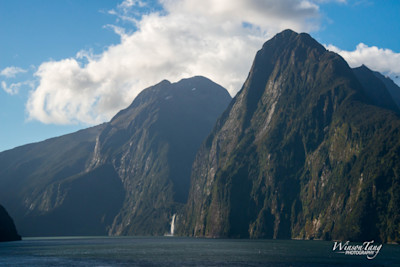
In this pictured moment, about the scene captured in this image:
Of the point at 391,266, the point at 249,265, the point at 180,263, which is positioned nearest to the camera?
the point at 391,266

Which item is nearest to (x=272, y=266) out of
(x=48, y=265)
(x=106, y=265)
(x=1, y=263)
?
Result: (x=106, y=265)

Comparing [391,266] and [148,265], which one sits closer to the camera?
[391,266]

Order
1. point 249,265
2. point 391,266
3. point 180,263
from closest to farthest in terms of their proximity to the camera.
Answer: point 391,266
point 249,265
point 180,263

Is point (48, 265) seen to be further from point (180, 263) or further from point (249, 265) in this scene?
point (249, 265)

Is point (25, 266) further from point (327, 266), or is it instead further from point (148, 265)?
point (327, 266)

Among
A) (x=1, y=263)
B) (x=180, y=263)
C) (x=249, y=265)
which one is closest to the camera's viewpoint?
(x=249, y=265)

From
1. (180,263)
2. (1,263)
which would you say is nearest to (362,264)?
(180,263)

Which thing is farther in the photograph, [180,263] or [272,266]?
[180,263]

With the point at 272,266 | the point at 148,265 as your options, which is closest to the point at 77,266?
the point at 148,265
